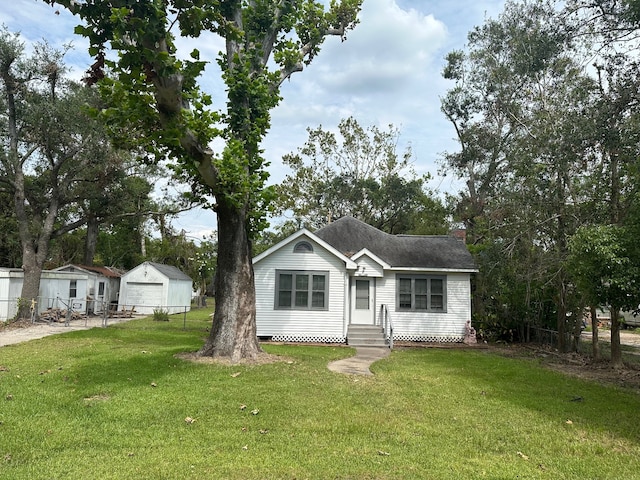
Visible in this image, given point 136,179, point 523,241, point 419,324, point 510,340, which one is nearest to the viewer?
point 523,241

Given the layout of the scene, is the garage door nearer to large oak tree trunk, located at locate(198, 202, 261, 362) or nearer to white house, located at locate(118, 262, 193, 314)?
white house, located at locate(118, 262, 193, 314)

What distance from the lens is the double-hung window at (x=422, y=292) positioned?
1880 centimetres

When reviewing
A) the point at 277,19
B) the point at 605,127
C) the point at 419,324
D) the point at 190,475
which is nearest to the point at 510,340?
the point at 419,324

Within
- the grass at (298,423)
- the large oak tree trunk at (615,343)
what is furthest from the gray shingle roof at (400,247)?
the grass at (298,423)

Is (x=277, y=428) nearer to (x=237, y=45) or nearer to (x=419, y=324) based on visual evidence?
(x=237, y=45)

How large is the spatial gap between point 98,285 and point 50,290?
15.5 ft

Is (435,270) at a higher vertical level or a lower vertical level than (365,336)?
higher

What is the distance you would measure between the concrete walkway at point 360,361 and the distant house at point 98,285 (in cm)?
1790

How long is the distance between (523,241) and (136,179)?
2137 cm

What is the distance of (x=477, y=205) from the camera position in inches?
1086

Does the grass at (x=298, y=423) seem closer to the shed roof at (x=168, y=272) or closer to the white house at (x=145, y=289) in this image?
the white house at (x=145, y=289)

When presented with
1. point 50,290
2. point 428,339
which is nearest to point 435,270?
point 428,339

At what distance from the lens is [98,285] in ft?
97.0

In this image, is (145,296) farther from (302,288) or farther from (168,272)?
(302,288)
